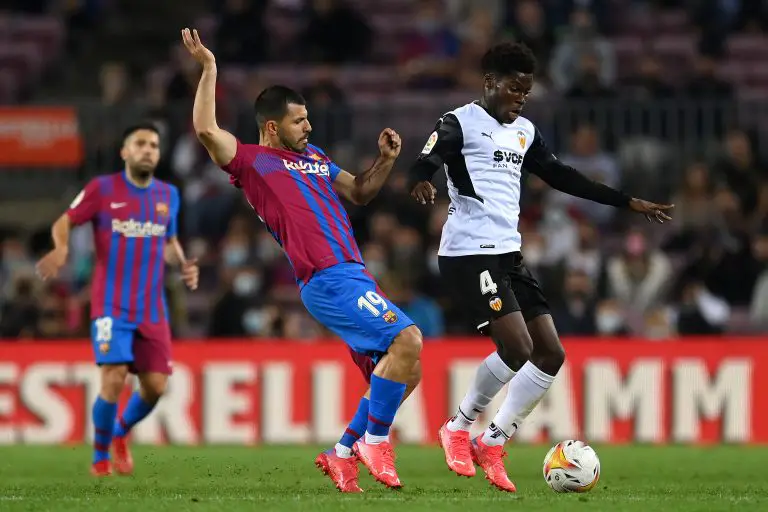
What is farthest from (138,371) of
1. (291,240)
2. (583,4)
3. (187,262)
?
(583,4)

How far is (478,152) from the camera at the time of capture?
9.99 meters

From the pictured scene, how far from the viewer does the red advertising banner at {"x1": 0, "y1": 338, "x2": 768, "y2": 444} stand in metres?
16.3

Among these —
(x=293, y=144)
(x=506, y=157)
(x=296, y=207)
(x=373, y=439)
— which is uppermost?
(x=293, y=144)

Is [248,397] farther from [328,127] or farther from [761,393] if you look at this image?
[761,393]

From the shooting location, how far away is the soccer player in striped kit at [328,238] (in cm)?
914

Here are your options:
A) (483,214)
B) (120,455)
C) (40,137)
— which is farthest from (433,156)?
(40,137)

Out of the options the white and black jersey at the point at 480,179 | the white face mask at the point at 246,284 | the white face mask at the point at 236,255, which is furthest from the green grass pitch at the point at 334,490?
the white face mask at the point at 236,255

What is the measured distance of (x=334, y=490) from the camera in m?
9.62

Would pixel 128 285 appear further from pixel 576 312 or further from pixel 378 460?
pixel 576 312

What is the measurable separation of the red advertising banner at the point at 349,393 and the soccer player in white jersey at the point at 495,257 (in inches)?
239

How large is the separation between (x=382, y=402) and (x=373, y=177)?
1318 mm

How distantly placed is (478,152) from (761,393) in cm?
732

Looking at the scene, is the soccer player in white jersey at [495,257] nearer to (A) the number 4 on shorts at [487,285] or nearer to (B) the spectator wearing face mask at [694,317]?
(A) the number 4 on shorts at [487,285]

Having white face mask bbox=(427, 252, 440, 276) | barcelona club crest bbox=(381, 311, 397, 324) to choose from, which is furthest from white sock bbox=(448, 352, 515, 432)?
white face mask bbox=(427, 252, 440, 276)
